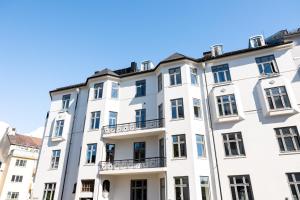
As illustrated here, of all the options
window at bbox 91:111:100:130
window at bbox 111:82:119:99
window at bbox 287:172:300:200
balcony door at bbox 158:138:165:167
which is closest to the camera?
window at bbox 287:172:300:200

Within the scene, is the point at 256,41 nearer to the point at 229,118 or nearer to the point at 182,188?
the point at 229,118

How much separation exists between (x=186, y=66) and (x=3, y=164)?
38.1 m

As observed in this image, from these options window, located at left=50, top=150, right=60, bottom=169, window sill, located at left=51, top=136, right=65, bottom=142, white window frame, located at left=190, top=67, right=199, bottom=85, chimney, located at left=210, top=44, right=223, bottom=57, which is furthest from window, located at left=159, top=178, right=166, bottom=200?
chimney, located at left=210, top=44, right=223, bottom=57

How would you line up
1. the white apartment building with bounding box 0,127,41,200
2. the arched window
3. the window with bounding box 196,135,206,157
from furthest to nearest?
the white apartment building with bounding box 0,127,41,200 < the arched window < the window with bounding box 196,135,206,157

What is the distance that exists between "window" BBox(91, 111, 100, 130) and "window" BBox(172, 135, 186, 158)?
337 inches

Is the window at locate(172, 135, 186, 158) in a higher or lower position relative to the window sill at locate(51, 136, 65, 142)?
lower

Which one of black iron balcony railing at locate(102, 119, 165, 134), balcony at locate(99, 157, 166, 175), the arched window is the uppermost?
black iron balcony railing at locate(102, 119, 165, 134)

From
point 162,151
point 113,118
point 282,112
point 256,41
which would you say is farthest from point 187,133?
point 256,41

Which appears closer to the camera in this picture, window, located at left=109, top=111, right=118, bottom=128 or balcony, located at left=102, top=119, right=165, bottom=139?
balcony, located at left=102, top=119, right=165, bottom=139

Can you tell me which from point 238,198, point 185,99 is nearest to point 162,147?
point 185,99

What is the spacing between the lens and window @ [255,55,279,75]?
18250mm

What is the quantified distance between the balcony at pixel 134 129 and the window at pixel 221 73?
23.7 feet

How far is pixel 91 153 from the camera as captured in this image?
19922 millimetres

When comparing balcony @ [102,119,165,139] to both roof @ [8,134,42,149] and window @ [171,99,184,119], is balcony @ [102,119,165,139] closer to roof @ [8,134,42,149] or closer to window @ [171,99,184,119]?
window @ [171,99,184,119]
